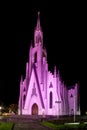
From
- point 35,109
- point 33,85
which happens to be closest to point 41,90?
point 33,85

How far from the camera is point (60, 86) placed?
5100cm

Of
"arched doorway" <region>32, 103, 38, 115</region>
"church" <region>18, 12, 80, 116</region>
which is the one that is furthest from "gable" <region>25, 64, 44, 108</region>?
"arched doorway" <region>32, 103, 38, 115</region>

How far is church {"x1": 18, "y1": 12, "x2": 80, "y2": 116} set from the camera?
49.3 metres

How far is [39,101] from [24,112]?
471 cm

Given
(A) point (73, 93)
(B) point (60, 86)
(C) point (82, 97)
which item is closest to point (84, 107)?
(C) point (82, 97)

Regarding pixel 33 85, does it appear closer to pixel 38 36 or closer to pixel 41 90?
pixel 41 90

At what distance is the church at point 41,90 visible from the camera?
4934 centimetres

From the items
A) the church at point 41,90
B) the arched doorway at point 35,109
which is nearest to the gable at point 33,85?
the church at point 41,90

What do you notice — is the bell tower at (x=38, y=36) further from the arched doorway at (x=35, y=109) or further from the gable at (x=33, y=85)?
the arched doorway at (x=35, y=109)

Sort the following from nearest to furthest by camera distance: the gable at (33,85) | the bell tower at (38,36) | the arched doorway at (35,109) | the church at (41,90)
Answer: the church at (41,90)
the gable at (33,85)
the arched doorway at (35,109)
the bell tower at (38,36)

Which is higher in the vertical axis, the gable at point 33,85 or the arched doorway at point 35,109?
the gable at point 33,85

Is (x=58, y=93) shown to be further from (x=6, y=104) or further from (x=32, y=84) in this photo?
(x=6, y=104)

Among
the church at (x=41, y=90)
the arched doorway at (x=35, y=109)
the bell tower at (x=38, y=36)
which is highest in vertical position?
the bell tower at (x=38, y=36)

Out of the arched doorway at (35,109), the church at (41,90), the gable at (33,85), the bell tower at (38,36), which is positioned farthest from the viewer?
the bell tower at (38,36)
